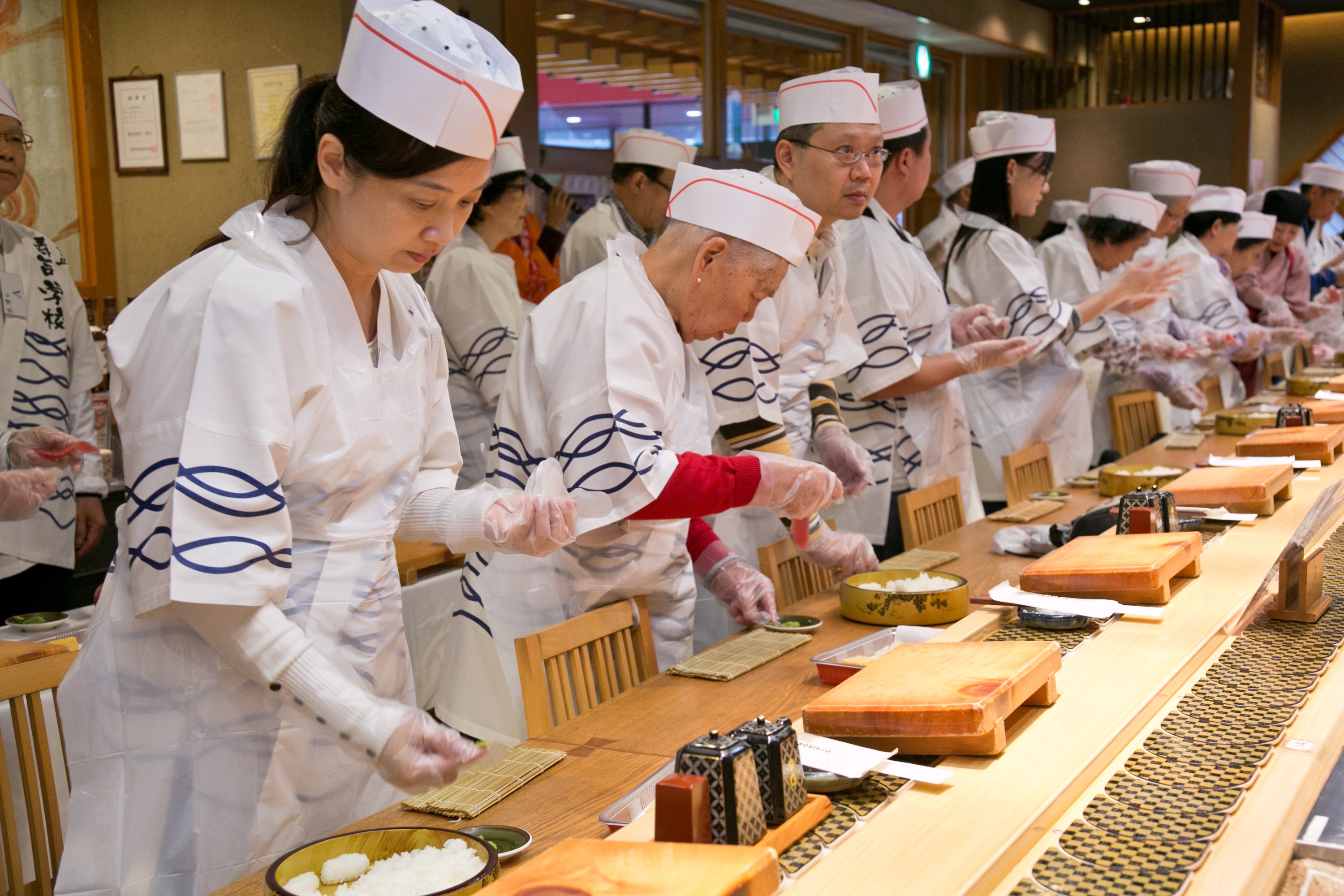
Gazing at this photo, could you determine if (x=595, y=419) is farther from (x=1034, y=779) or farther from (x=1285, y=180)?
(x=1285, y=180)

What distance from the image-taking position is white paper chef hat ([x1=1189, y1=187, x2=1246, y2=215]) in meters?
7.03

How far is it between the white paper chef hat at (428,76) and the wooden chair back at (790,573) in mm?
1311

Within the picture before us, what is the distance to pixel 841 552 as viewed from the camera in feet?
8.32

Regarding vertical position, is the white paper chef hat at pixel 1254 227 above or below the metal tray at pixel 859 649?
above

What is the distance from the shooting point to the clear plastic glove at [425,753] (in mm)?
1257

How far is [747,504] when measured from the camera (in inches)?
86.7

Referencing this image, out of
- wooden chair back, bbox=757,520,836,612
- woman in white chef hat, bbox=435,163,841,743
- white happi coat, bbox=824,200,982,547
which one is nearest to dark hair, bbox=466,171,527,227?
white happi coat, bbox=824,200,982,547

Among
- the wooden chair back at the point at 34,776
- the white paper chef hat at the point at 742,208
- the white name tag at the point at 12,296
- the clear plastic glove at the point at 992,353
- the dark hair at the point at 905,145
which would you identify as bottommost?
the wooden chair back at the point at 34,776

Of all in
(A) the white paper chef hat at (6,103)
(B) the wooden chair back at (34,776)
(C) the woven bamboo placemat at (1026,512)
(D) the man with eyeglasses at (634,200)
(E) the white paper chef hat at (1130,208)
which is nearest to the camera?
(B) the wooden chair back at (34,776)

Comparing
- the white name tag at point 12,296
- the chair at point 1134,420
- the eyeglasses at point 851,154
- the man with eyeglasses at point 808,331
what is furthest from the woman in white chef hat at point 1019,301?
the white name tag at point 12,296

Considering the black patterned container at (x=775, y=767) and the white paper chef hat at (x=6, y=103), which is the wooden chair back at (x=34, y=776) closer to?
the black patterned container at (x=775, y=767)

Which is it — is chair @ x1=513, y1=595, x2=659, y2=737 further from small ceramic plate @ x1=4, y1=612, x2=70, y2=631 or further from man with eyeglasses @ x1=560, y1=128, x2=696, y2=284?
man with eyeglasses @ x1=560, y1=128, x2=696, y2=284

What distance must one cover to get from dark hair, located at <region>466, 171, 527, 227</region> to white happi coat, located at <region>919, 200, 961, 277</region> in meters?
2.36

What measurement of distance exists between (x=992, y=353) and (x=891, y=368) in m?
0.37
